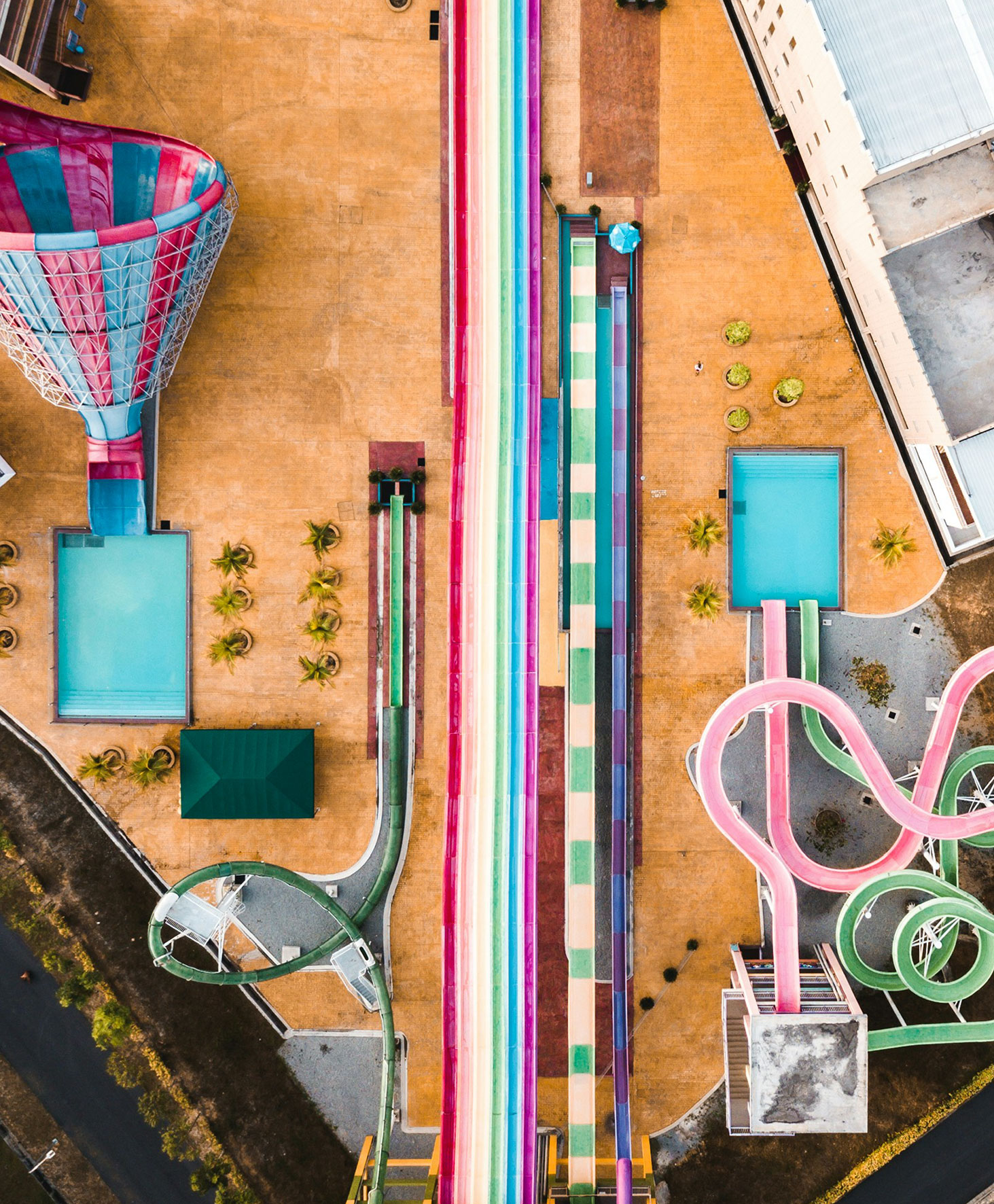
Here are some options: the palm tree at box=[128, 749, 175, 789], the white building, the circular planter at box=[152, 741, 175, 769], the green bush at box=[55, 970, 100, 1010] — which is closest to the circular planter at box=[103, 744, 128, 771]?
the palm tree at box=[128, 749, 175, 789]

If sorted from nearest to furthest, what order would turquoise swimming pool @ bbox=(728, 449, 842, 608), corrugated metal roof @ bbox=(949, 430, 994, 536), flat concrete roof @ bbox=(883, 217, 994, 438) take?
corrugated metal roof @ bbox=(949, 430, 994, 536), flat concrete roof @ bbox=(883, 217, 994, 438), turquoise swimming pool @ bbox=(728, 449, 842, 608)

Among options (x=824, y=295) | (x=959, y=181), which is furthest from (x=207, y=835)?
(x=959, y=181)

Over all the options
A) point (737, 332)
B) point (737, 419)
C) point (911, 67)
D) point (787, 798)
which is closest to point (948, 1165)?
point (787, 798)

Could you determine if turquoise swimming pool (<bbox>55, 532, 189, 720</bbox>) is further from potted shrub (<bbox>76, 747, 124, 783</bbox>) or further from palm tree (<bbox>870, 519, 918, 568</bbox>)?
palm tree (<bbox>870, 519, 918, 568</bbox>)

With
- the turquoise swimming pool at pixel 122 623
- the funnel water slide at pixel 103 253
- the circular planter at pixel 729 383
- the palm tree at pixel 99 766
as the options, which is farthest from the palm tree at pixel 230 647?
the circular planter at pixel 729 383

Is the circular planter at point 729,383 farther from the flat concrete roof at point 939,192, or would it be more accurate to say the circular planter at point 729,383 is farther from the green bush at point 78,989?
the green bush at point 78,989

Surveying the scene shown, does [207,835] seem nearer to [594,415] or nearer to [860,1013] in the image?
[594,415]
